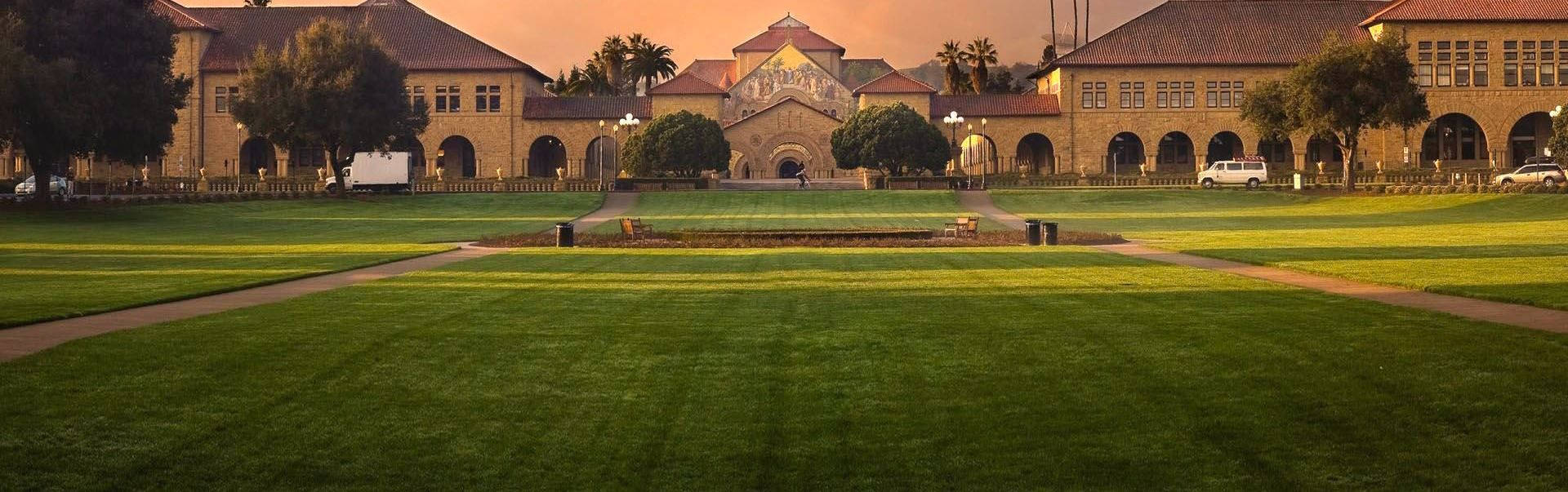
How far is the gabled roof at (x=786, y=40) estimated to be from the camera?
12625 centimetres

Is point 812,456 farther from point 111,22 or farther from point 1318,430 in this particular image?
point 111,22

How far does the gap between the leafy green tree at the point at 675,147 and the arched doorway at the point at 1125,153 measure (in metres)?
26.1

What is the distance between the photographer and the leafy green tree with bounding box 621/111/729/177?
8494 cm

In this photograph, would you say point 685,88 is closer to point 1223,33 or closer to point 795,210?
point 1223,33

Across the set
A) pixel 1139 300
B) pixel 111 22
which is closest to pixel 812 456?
pixel 1139 300

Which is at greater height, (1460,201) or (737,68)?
(737,68)

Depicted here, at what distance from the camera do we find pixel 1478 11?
295 ft

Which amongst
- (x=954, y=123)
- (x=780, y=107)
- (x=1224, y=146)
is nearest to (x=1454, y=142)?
(x=1224, y=146)

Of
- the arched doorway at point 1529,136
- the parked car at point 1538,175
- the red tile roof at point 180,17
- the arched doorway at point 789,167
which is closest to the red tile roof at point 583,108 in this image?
the arched doorway at point 789,167

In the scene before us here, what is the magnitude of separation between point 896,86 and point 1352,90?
114 ft

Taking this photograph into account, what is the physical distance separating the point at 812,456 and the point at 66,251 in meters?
28.4

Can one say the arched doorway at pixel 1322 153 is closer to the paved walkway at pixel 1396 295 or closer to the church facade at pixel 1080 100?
the church facade at pixel 1080 100

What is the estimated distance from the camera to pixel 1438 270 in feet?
75.0

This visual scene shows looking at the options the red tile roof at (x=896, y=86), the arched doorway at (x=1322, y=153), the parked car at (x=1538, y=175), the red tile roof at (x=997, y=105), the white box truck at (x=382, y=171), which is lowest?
the parked car at (x=1538, y=175)
